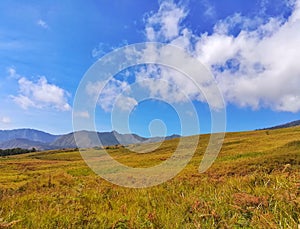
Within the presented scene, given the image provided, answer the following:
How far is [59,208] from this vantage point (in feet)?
20.0

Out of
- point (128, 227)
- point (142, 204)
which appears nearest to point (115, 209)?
point (142, 204)

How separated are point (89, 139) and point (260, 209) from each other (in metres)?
9.73

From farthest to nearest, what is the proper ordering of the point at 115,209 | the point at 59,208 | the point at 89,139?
the point at 89,139 < the point at 115,209 < the point at 59,208

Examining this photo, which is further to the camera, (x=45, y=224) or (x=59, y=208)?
(x=59, y=208)

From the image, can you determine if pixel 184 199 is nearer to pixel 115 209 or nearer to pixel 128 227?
pixel 115 209

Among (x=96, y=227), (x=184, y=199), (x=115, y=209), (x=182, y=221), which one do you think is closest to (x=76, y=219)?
(x=96, y=227)

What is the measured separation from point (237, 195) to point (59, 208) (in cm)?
351

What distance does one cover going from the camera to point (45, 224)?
5.08 metres

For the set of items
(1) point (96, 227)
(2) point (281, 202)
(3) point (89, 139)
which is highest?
(3) point (89, 139)

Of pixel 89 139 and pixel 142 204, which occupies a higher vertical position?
pixel 89 139

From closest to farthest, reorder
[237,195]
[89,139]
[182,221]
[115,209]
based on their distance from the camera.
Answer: [182,221], [237,195], [115,209], [89,139]

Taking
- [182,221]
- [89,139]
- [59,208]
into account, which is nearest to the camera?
[182,221]

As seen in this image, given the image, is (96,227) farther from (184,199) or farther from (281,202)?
(281,202)

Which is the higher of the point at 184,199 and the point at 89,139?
the point at 89,139
